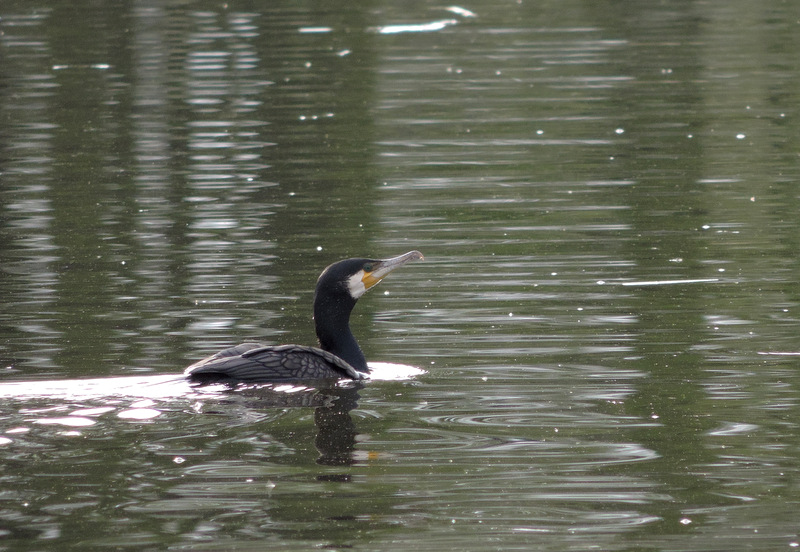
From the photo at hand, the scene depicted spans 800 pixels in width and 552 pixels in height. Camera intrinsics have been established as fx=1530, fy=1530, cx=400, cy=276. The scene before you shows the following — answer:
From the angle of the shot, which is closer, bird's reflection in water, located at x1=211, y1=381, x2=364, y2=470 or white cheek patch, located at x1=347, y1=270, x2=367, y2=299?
bird's reflection in water, located at x1=211, y1=381, x2=364, y2=470

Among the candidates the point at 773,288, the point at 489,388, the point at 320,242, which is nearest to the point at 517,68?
the point at 320,242

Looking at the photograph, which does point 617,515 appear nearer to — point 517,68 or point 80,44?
point 517,68

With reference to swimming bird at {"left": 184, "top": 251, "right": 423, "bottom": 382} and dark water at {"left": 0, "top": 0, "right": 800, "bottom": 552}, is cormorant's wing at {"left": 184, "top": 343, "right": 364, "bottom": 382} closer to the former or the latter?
swimming bird at {"left": 184, "top": 251, "right": 423, "bottom": 382}

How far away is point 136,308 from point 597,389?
378 cm

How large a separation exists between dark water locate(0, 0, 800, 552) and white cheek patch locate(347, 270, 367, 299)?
1.38 feet

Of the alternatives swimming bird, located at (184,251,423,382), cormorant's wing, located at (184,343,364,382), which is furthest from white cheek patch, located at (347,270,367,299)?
cormorant's wing, located at (184,343,364,382)

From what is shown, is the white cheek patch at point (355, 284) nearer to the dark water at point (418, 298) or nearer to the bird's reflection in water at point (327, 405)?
the dark water at point (418, 298)

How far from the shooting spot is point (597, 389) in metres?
8.26

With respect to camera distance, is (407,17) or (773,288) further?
(407,17)

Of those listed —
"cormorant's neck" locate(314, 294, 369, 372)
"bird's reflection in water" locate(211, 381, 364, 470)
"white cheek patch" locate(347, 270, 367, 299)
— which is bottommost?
"bird's reflection in water" locate(211, 381, 364, 470)

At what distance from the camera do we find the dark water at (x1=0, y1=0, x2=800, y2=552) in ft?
21.1

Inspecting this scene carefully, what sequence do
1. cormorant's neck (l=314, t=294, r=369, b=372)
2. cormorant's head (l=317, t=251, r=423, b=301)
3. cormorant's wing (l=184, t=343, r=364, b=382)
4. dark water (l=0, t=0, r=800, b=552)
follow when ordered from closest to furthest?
1. dark water (l=0, t=0, r=800, b=552)
2. cormorant's wing (l=184, t=343, r=364, b=382)
3. cormorant's neck (l=314, t=294, r=369, b=372)
4. cormorant's head (l=317, t=251, r=423, b=301)

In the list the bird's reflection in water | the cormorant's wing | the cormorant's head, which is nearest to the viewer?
the bird's reflection in water

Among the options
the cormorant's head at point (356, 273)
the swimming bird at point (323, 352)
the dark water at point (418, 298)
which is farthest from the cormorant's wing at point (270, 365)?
the cormorant's head at point (356, 273)
